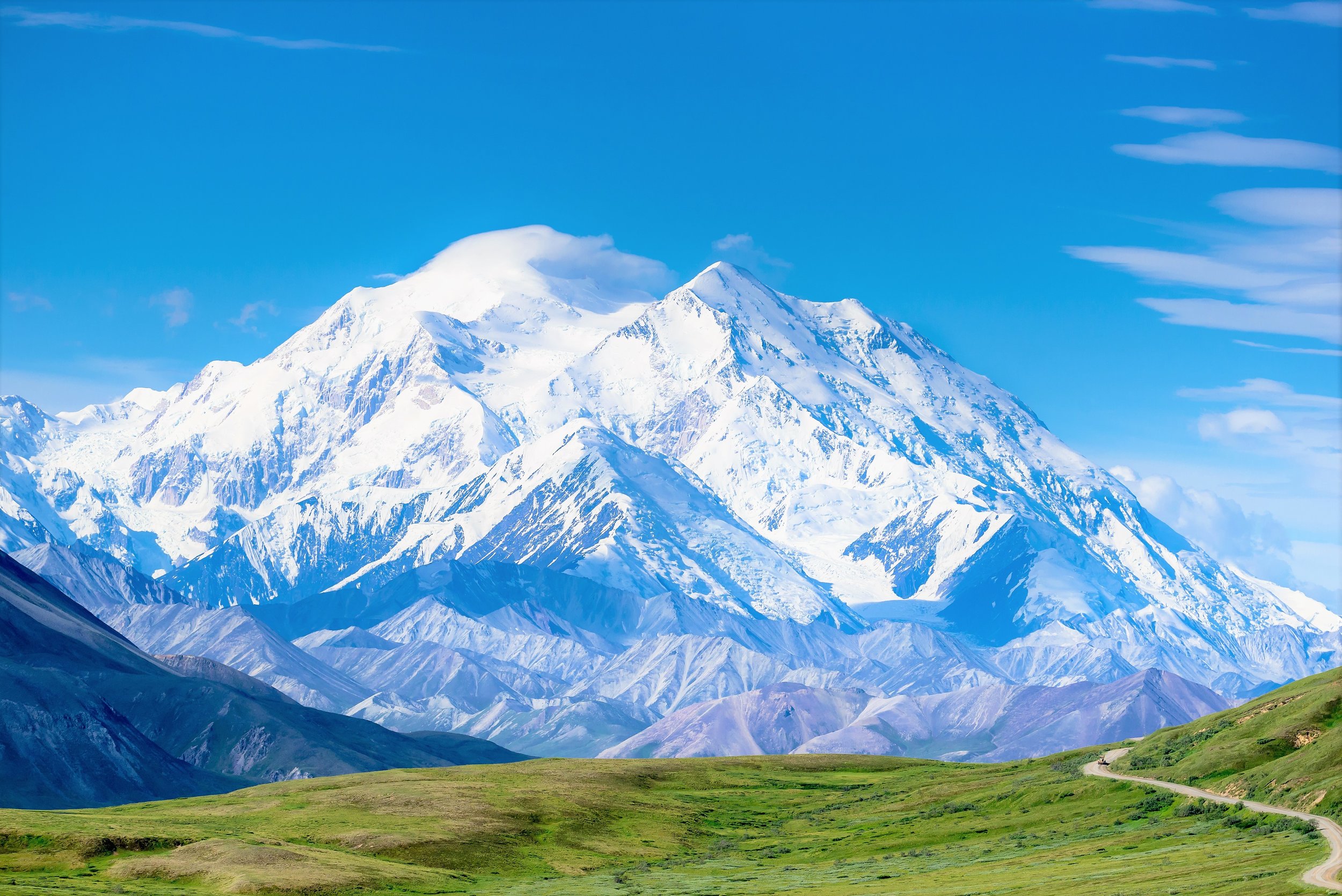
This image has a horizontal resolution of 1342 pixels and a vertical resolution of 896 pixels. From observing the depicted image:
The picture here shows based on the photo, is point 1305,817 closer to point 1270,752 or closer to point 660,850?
point 1270,752

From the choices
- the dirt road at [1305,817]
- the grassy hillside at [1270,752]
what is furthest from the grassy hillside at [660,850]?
the grassy hillside at [1270,752]

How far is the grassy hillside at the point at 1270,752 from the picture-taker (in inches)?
5384

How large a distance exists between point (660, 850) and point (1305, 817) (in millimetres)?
76884


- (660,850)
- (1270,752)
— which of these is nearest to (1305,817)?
(1270,752)

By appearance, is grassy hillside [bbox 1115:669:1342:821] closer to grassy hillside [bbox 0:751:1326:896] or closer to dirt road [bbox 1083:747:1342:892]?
dirt road [bbox 1083:747:1342:892]

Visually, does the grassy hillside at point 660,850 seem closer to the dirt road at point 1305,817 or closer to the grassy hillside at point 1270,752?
the dirt road at point 1305,817

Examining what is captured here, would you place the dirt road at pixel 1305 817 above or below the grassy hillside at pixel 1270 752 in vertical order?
below

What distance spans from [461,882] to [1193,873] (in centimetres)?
7398

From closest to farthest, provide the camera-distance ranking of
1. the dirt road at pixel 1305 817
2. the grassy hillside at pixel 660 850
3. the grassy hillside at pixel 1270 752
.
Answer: the dirt road at pixel 1305 817, the grassy hillside at pixel 660 850, the grassy hillside at pixel 1270 752

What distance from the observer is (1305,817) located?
417 feet

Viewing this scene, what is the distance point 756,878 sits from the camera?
150 m

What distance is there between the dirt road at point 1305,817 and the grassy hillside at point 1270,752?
44.1 inches

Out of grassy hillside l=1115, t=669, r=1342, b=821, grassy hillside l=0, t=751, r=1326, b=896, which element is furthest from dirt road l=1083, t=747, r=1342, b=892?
grassy hillside l=0, t=751, r=1326, b=896

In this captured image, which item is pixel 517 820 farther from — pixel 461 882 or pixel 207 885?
pixel 207 885
